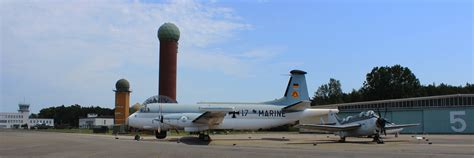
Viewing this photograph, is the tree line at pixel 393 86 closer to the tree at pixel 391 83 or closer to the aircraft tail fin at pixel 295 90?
the tree at pixel 391 83

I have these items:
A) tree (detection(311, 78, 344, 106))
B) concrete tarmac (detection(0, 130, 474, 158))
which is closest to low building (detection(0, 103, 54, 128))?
tree (detection(311, 78, 344, 106))

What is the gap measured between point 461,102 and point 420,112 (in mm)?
5261

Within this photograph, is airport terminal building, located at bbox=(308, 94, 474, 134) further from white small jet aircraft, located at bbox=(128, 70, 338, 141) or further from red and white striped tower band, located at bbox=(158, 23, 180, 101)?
red and white striped tower band, located at bbox=(158, 23, 180, 101)

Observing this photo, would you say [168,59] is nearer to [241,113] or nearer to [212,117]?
[241,113]

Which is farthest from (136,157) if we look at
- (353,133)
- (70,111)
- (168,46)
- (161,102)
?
(70,111)

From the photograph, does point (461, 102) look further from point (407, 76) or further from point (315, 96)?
point (315, 96)

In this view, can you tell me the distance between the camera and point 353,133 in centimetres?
3422

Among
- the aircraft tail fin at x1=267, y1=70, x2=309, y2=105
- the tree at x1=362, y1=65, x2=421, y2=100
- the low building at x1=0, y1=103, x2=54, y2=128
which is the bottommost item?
the low building at x1=0, y1=103, x2=54, y2=128

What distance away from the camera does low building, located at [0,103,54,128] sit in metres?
154

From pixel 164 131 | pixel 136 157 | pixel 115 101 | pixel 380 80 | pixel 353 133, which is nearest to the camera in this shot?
pixel 136 157

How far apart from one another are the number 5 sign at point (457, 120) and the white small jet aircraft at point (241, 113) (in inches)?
797

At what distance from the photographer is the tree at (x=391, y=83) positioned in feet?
330

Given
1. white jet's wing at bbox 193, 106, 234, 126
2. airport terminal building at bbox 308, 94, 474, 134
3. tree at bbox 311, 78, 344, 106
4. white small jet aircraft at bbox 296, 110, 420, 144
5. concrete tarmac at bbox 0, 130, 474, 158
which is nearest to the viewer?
concrete tarmac at bbox 0, 130, 474, 158

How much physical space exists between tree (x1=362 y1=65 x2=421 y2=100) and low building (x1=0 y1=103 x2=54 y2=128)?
108 metres
